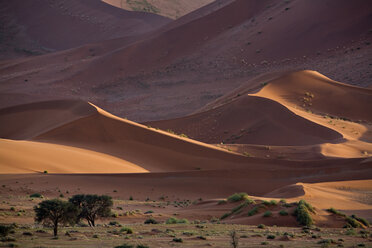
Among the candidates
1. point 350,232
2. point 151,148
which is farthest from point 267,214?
point 151,148

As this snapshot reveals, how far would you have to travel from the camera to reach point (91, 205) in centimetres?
1822

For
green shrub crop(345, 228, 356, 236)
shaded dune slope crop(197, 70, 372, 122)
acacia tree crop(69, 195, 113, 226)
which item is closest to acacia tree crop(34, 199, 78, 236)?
acacia tree crop(69, 195, 113, 226)

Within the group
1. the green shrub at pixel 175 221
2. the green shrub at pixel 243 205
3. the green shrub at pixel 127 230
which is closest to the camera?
the green shrub at pixel 127 230

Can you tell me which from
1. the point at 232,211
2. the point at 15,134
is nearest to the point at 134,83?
the point at 15,134

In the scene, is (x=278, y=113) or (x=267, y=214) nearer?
(x=267, y=214)

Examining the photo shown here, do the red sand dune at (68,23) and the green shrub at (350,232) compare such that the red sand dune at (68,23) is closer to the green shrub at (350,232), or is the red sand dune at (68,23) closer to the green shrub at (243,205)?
the green shrub at (243,205)

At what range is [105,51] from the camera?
267 ft

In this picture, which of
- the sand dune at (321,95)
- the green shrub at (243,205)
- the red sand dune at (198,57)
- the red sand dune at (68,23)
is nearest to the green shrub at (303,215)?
the green shrub at (243,205)

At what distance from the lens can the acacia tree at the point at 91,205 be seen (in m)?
17.9

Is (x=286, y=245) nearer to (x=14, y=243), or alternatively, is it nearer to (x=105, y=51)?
(x=14, y=243)

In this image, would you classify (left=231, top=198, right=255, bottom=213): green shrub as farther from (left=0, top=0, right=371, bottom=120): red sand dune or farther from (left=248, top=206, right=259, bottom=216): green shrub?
(left=0, top=0, right=371, bottom=120): red sand dune

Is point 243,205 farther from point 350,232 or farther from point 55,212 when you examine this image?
point 55,212

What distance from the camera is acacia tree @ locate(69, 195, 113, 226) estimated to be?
58.7 feet

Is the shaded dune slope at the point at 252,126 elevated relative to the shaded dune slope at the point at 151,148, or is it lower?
elevated
